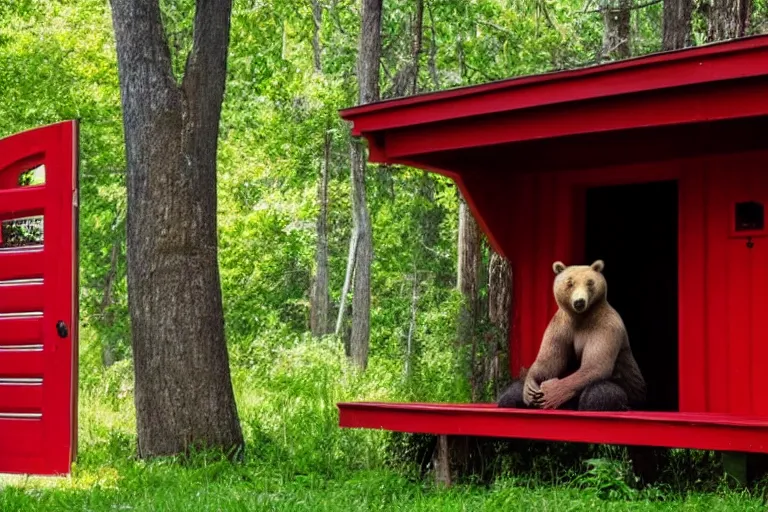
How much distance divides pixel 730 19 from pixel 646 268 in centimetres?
230

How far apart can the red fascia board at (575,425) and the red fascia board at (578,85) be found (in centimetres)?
187

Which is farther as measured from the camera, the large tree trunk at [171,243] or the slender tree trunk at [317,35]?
the slender tree trunk at [317,35]

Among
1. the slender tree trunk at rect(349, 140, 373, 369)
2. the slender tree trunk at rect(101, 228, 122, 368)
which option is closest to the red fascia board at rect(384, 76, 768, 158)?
the slender tree trunk at rect(349, 140, 373, 369)

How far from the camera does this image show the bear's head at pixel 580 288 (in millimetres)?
8023

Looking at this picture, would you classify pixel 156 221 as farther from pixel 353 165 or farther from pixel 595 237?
pixel 353 165

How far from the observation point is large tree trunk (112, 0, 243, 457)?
9539 mm

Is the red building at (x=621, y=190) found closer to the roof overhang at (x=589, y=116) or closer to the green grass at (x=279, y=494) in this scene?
the roof overhang at (x=589, y=116)

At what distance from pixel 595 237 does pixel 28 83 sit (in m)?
13.4

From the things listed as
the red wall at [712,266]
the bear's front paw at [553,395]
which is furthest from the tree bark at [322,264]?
the bear's front paw at [553,395]

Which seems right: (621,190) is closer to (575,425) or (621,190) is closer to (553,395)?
(553,395)

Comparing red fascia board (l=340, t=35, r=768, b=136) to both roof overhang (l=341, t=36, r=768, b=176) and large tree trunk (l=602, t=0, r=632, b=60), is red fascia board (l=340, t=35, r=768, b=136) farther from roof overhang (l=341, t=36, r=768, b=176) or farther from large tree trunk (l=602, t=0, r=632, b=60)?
large tree trunk (l=602, t=0, r=632, b=60)

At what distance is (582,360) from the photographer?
806 cm

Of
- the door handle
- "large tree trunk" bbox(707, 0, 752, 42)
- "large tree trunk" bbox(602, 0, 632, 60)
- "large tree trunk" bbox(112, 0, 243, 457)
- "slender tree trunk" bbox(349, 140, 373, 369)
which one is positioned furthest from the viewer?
"slender tree trunk" bbox(349, 140, 373, 369)

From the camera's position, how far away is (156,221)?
31.7 ft
